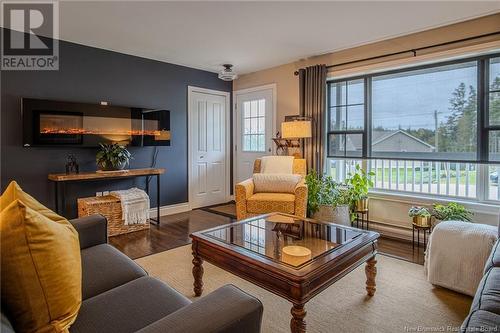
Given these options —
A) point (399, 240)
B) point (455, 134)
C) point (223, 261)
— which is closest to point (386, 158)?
point (455, 134)

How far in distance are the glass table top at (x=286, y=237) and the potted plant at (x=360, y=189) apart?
57.4 inches

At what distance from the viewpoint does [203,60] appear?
15.0ft

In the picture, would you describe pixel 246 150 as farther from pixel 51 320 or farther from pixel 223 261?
pixel 51 320

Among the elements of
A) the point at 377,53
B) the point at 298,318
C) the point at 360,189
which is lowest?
the point at 298,318

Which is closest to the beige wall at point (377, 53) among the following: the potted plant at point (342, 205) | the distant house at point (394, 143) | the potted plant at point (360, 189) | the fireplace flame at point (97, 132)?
the distant house at point (394, 143)

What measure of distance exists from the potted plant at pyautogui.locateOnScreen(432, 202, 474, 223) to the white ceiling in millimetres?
1951

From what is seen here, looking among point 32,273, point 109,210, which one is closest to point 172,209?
point 109,210

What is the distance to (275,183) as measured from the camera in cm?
377

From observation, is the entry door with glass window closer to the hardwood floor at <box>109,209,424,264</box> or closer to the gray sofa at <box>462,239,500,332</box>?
the hardwood floor at <box>109,209,424,264</box>

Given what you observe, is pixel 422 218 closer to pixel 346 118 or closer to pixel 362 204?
pixel 362 204

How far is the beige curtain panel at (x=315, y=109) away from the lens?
166 inches

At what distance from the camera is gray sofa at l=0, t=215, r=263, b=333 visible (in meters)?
0.90

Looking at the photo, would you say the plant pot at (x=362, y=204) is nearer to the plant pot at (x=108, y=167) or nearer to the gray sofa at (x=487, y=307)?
the gray sofa at (x=487, y=307)

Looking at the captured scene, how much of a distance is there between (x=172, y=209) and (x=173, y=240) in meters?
1.39
